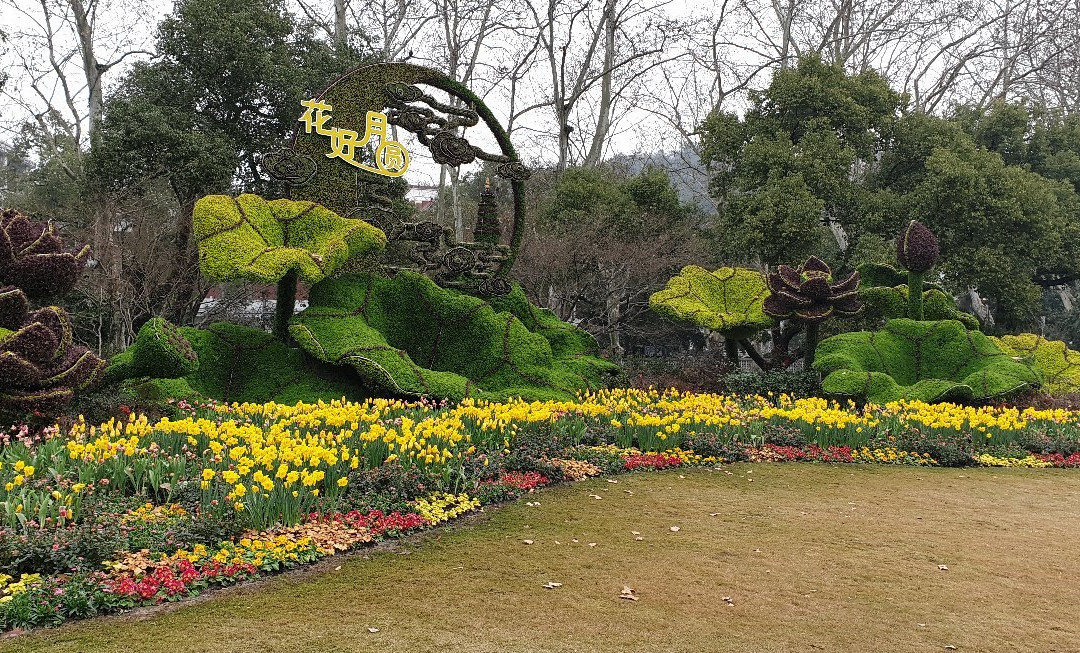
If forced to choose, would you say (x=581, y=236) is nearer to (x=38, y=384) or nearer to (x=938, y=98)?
(x=38, y=384)

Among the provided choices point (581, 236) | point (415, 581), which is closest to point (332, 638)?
point (415, 581)

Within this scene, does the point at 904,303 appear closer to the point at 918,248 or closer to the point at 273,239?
the point at 918,248

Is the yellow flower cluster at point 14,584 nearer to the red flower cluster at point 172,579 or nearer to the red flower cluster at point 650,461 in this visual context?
the red flower cluster at point 172,579

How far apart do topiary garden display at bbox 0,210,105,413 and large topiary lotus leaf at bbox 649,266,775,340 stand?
31.3 feet

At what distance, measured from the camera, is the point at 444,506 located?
233 inches

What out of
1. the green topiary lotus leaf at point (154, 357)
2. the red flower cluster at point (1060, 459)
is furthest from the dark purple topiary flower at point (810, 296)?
the green topiary lotus leaf at point (154, 357)

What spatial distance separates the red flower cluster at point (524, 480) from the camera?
6656 mm

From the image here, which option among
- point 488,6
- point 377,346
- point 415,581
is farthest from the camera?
point 488,6

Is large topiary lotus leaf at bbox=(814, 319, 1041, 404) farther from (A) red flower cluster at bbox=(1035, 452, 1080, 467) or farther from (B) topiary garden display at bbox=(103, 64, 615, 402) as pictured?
(B) topiary garden display at bbox=(103, 64, 615, 402)

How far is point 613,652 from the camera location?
3.62 meters

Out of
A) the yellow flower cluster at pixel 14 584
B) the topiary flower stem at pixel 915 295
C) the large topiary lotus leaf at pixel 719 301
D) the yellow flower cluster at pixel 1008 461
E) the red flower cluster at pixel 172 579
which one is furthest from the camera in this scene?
the large topiary lotus leaf at pixel 719 301

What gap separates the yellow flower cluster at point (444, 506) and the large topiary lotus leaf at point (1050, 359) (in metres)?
12.3

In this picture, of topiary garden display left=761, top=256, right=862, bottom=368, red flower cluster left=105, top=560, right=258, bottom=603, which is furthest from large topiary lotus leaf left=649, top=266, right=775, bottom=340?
red flower cluster left=105, top=560, right=258, bottom=603

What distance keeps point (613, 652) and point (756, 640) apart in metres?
0.73
